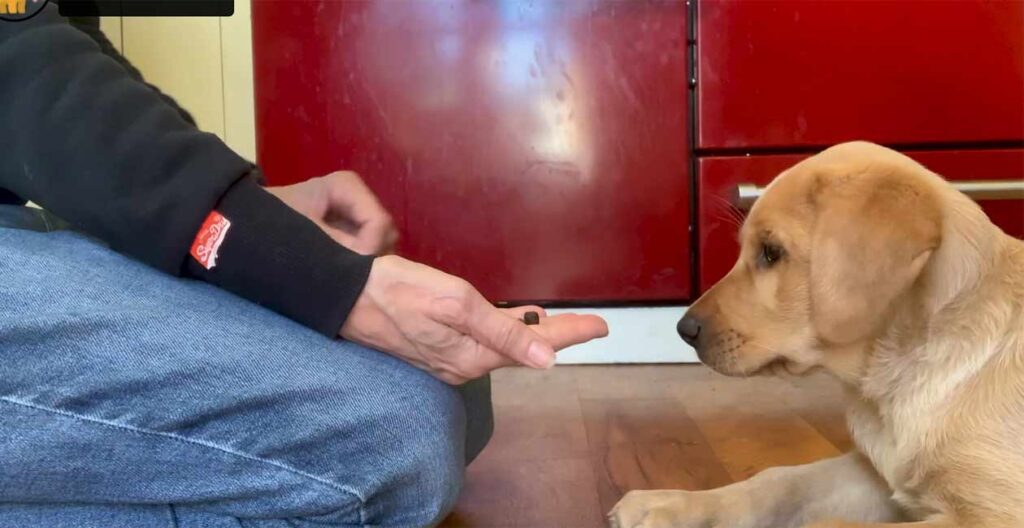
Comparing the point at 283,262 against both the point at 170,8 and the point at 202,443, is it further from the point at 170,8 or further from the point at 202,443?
the point at 170,8

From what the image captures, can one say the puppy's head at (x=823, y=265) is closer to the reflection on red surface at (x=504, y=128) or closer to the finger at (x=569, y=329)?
the finger at (x=569, y=329)

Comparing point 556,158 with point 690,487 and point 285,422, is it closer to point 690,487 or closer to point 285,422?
point 690,487

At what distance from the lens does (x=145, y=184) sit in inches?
30.0

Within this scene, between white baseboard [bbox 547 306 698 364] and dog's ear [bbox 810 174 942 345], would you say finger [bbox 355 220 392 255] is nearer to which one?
dog's ear [bbox 810 174 942 345]

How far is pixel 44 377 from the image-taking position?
27.0 inches

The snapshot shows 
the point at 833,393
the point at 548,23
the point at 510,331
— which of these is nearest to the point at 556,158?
the point at 548,23

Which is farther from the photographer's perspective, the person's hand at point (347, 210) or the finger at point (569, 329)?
the person's hand at point (347, 210)

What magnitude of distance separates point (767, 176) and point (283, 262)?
4.47 ft

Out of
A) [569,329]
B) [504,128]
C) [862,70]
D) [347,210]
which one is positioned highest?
[862,70]

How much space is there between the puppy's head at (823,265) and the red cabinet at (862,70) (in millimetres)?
847

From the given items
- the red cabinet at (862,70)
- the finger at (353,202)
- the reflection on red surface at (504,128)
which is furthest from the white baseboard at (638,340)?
the finger at (353,202)

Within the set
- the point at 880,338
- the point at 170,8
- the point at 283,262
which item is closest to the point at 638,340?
the point at 880,338

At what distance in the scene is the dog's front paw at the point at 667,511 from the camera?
1.01 m

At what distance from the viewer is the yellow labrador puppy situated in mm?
887
